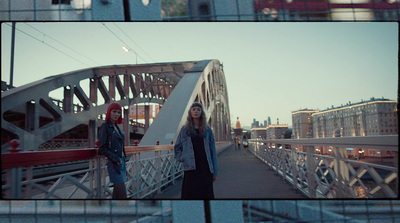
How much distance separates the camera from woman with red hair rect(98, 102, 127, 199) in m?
2.21

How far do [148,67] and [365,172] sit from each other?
7.71ft

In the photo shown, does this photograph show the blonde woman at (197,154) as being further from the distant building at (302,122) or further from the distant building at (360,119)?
the distant building at (360,119)

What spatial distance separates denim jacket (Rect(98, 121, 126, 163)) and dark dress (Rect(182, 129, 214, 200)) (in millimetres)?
585

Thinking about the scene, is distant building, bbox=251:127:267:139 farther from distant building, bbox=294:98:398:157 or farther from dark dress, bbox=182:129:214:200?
dark dress, bbox=182:129:214:200

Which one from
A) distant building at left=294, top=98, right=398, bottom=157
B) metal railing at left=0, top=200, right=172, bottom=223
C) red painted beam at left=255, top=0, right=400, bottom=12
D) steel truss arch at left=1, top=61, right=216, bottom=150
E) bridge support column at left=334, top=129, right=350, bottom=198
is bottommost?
metal railing at left=0, top=200, right=172, bottom=223

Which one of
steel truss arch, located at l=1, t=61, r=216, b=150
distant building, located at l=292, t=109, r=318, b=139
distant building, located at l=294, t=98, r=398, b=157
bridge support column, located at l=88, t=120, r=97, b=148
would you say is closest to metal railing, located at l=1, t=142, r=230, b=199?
steel truss arch, located at l=1, t=61, r=216, b=150

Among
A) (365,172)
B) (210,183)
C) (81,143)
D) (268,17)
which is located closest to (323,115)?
(365,172)

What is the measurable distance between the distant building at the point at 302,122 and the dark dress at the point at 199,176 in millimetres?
1260

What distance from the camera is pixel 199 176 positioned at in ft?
7.61

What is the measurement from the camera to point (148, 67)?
318cm

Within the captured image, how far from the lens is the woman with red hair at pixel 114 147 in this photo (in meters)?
2.21

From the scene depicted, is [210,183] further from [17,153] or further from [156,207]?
[17,153]

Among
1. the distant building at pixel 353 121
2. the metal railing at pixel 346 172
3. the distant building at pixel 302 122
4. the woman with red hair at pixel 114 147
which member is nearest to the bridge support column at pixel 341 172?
the metal railing at pixel 346 172

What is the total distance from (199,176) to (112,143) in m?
0.76
